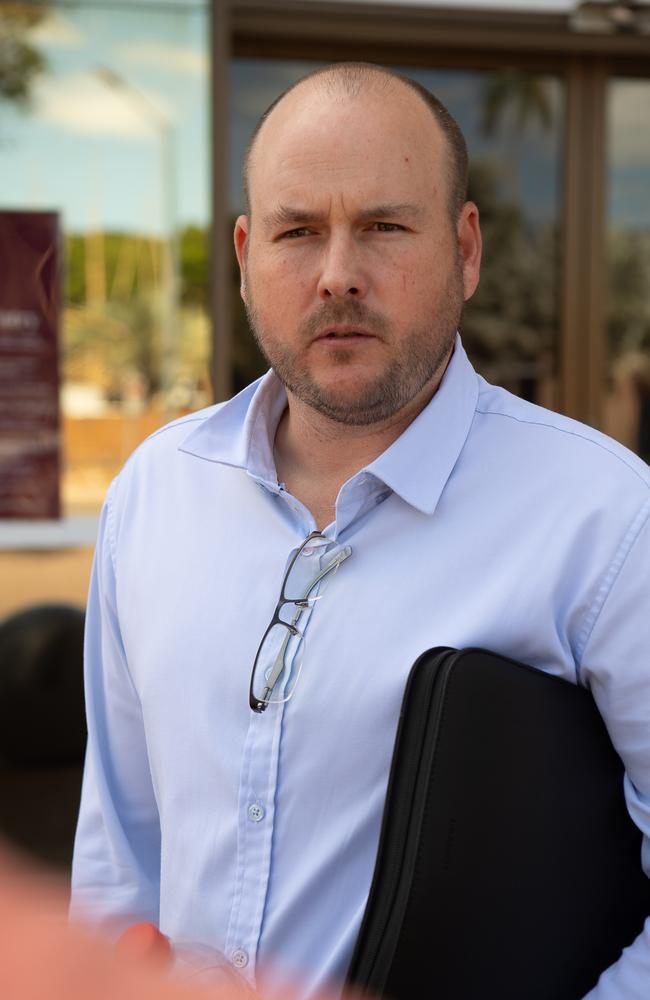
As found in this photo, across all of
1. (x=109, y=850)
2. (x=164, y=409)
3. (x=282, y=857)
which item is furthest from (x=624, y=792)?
(x=164, y=409)

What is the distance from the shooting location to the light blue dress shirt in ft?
4.36

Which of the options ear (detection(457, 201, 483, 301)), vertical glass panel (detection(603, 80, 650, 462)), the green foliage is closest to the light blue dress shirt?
ear (detection(457, 201, 483, 301))

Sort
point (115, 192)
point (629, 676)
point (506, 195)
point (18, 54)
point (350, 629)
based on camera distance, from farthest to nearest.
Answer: point (506, 195) < point (115, 192) < point (18, 54) < point (350, 629) < point (629, 676)

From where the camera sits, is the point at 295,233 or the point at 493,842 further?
the point at 295,233

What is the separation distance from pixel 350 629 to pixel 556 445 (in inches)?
13.1

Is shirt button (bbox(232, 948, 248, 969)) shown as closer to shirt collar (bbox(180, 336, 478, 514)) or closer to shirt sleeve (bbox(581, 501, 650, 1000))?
shirt sleeve (bbox(581, 501, 650, 1000))

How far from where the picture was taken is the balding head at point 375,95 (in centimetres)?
148

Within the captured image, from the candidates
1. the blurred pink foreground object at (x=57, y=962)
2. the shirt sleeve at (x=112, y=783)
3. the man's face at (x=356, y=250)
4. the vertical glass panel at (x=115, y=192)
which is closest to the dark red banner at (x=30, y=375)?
the vertical glass panel at (x=115, y=192)

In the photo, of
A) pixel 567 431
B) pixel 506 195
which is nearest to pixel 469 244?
pixel 567 431

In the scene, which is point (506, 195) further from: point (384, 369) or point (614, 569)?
point (614, 569)

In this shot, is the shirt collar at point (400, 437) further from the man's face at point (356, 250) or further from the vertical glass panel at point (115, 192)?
the vertical glass panel at point (115, 192)

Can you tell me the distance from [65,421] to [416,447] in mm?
3117

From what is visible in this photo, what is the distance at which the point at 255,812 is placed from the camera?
1.42 metres

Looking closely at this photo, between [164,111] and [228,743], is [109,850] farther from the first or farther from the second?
[164,111]
